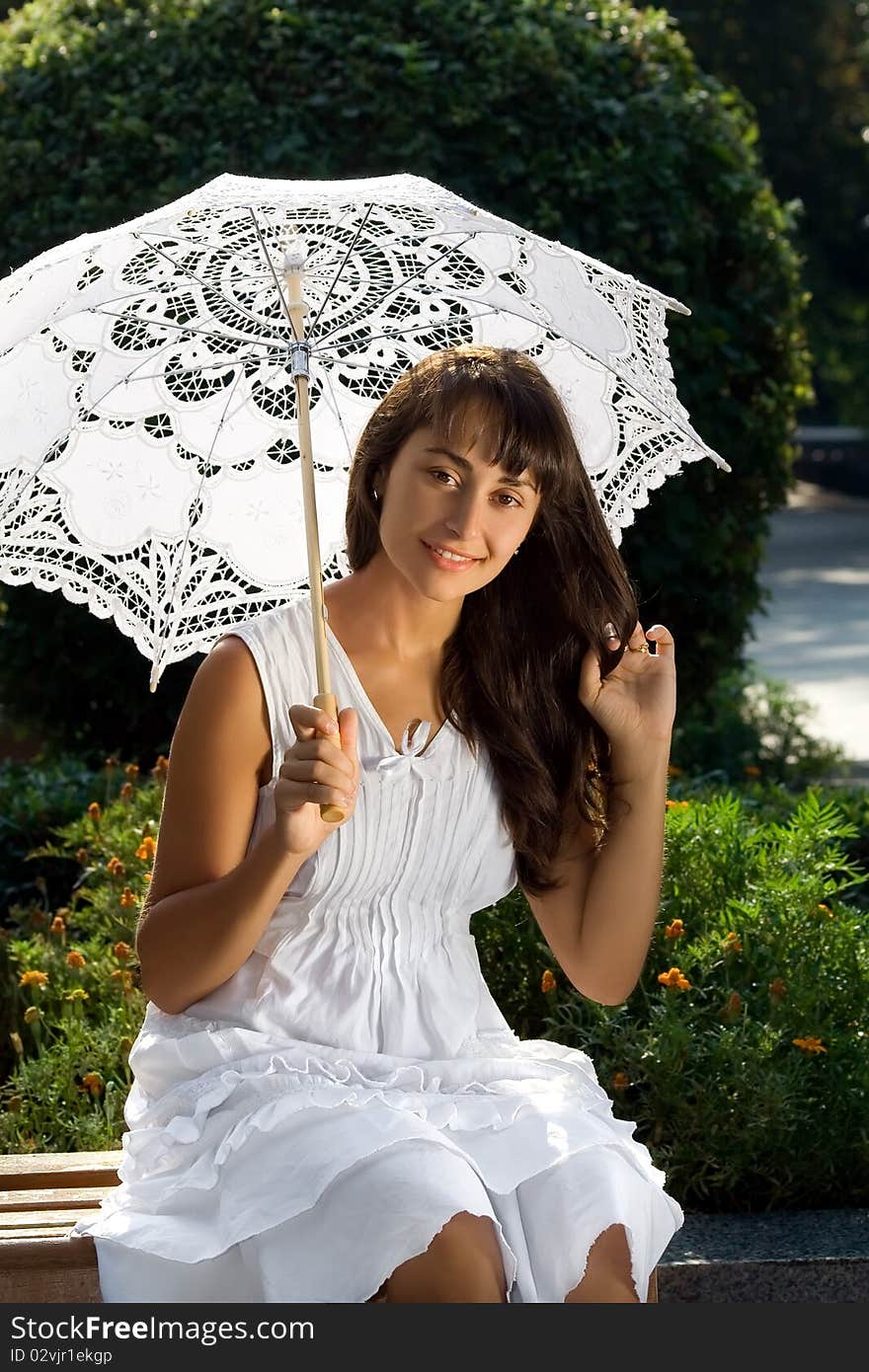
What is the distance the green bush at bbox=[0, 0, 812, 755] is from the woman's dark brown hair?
112 inches

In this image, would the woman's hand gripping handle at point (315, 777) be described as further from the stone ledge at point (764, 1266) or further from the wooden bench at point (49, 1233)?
the stone ledge at point (764, 1266)

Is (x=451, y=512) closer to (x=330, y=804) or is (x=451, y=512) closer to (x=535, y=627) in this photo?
(x=535, y=627)

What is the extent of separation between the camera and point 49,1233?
262cm

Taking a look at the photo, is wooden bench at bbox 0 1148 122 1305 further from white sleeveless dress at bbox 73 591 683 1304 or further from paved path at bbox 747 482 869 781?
paved path at bbox 747 482 869 781

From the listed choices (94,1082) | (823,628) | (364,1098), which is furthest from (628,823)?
(823,628)

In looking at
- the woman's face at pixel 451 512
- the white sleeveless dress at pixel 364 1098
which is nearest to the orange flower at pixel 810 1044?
the white sleeveless dress at pixel 364 1098

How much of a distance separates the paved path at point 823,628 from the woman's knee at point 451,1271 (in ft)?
14.6

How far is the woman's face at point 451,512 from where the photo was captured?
2.65 m

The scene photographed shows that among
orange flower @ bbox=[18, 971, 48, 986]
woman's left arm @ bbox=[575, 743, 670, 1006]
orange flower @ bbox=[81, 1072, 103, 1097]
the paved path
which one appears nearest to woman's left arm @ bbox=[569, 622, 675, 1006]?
woman's left arm @ bbox=[575, 743, 670, 1006]

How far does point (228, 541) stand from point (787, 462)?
141 inches

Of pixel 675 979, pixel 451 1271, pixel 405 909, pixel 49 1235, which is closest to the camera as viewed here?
pixel 451 1271

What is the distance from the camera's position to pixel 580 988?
2916 millimetres

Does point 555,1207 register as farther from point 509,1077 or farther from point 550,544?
point 550,544

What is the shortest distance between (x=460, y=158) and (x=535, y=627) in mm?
3367
